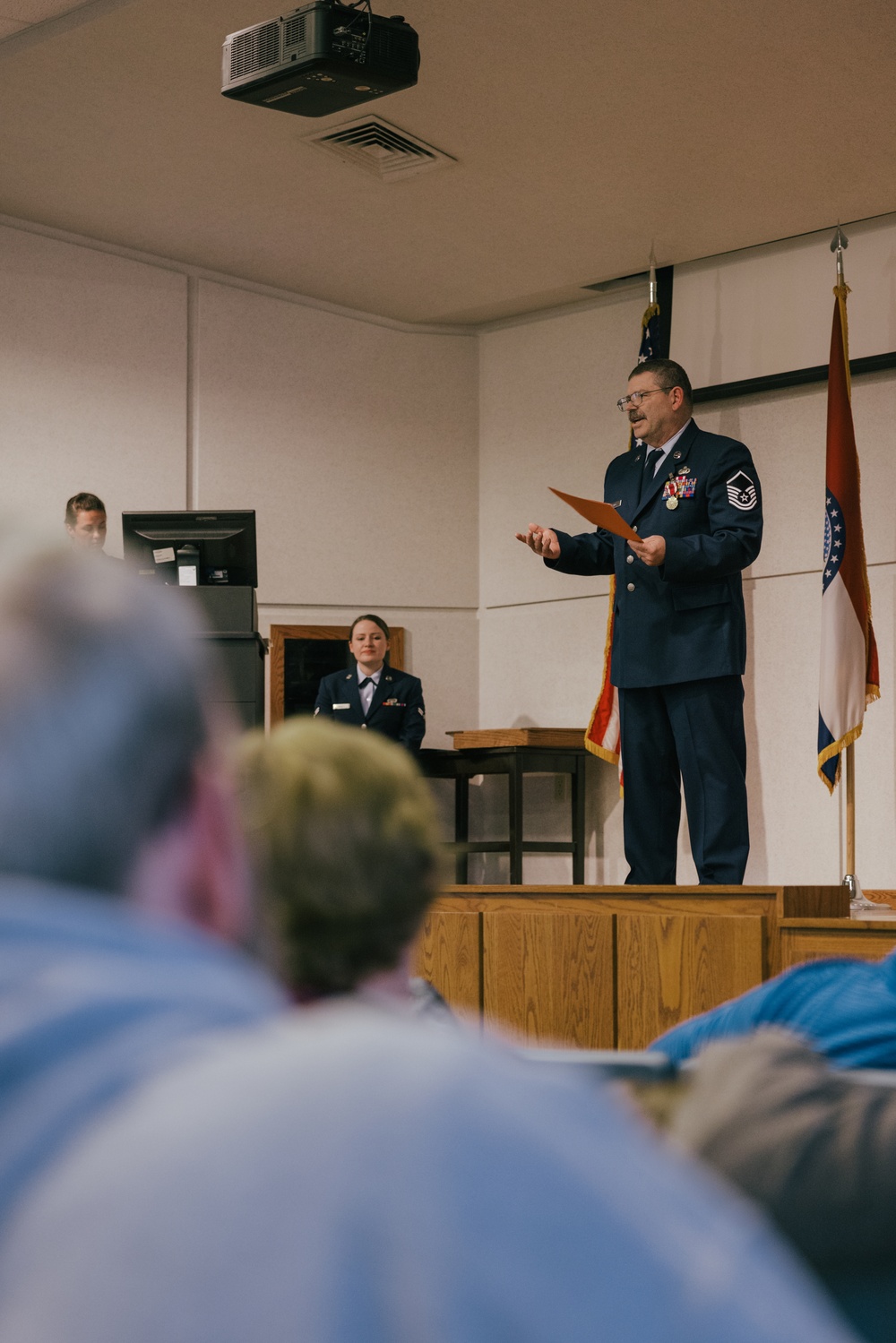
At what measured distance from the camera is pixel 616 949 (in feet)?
10.1

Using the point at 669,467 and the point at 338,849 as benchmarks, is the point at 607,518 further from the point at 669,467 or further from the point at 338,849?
the point at 338,849

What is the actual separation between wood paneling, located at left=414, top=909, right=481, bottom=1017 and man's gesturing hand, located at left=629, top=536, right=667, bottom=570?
115 centimetres

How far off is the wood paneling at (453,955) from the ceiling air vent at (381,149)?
2578 millimetres

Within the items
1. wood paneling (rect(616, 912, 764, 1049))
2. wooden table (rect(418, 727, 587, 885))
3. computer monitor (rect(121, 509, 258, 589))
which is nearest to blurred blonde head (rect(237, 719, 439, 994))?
wood paneling (rect(616, 912, 764, 1049))

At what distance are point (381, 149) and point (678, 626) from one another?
6.24ft

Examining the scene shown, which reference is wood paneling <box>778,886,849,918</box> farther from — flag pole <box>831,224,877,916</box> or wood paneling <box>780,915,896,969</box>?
flag pole <box>831,224,877,916</box>

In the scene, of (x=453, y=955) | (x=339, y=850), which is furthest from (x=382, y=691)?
(x=339, y=850)

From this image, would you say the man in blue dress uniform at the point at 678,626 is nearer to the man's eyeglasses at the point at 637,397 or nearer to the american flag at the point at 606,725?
the man's eyeglasses at the point at 637,397

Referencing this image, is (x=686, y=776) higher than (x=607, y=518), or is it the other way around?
(x=607, y=518)

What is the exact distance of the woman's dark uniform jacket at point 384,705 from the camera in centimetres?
568

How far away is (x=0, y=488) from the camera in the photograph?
5.20 m

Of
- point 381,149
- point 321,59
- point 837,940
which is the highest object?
point 381,149

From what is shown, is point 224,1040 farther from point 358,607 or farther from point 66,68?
point 358,607

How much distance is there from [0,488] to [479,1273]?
208 inches
